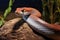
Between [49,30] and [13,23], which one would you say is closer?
[49,30]

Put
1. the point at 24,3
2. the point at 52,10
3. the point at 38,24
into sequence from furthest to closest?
1. the point at 24,3
2. the point at 52,10
3. the point at 38,24

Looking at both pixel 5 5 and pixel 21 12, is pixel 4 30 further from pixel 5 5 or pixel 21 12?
pixel 5 5

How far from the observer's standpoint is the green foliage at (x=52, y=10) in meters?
2.00

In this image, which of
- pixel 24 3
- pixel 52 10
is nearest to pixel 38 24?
pixel 52 10

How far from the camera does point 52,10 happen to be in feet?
6.63

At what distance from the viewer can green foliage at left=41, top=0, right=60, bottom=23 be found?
2.00 metres

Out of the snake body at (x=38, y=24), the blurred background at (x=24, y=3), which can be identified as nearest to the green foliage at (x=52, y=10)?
the snake body at (x=38, y=24)

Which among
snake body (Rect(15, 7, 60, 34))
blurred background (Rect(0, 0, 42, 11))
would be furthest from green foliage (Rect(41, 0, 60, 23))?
blurred background (Rect(0, 0, 42, 11))

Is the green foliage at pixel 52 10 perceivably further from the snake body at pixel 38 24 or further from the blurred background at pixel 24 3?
the blurred background at pixel 24 3

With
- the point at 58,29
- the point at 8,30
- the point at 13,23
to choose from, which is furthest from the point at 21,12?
the point at 58,29

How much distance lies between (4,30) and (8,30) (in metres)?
0.06

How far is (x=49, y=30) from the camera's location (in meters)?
1.80

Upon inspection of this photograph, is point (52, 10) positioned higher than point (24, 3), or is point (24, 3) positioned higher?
point (24, 3)

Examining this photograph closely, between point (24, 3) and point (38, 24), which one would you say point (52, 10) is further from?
point (24, 3)
